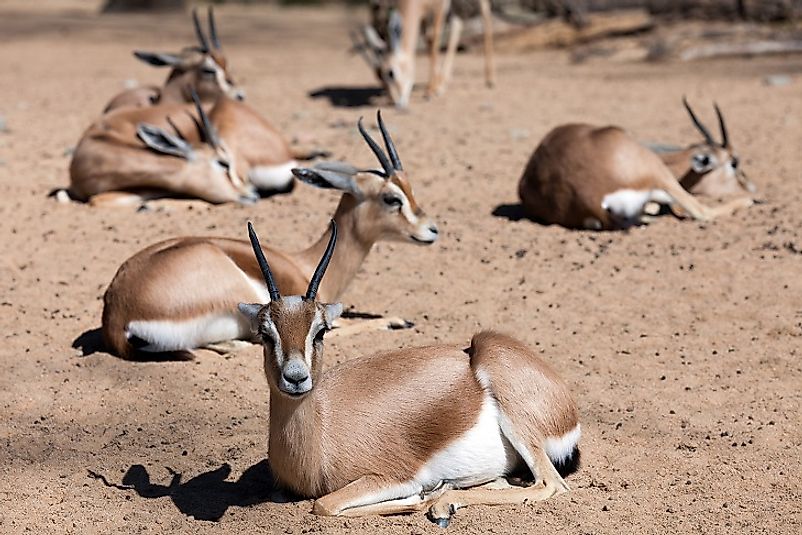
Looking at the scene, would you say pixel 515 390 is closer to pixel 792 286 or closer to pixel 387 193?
pixel 387 193

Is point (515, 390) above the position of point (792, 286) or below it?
above

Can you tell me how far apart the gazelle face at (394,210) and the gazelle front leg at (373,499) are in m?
1.88

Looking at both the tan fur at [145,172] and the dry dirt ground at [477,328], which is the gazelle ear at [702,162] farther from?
the tan fur at [145,172]

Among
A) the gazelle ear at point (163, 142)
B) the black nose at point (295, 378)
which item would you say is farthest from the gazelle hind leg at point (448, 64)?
the black nose at point (295, 378)

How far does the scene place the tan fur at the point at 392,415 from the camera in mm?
3729

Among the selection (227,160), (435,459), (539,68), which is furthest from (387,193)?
(539,68)

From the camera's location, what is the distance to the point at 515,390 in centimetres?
392

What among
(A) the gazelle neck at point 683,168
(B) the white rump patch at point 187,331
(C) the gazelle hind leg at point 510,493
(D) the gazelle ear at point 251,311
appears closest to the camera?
(D) the gazelle ear at point 251,311

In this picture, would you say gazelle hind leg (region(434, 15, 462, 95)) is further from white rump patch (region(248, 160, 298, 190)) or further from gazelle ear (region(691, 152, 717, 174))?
gazelle ear (region(691, 152, 717, 174))

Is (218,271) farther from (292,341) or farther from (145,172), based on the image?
(145,172)

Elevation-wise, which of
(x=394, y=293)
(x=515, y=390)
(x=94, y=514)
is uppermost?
(x=515, y=390)

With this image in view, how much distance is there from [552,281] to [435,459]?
8.19ft

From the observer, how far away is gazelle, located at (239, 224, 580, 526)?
373 centimetres

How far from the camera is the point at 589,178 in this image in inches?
276
